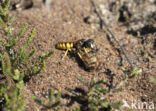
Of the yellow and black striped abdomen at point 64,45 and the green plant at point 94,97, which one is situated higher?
the yellow and black striped abdomen at point 64,45

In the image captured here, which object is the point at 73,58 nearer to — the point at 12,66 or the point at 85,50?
the point at 85,50

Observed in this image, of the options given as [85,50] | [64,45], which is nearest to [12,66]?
[64,45]

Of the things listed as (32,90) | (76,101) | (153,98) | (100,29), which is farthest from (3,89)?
(100,29)

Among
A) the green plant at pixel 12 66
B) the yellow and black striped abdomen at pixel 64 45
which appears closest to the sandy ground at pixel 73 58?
the yellow and black striped abdomen at pixel 64 45

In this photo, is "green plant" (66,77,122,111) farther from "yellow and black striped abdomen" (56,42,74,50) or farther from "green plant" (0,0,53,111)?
"yellow and black striped abdomen" (56,42,74,50)

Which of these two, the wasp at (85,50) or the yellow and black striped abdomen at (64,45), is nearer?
the wasp at (85,50)

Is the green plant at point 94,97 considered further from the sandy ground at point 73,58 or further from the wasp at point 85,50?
the wasp at point 85,50
